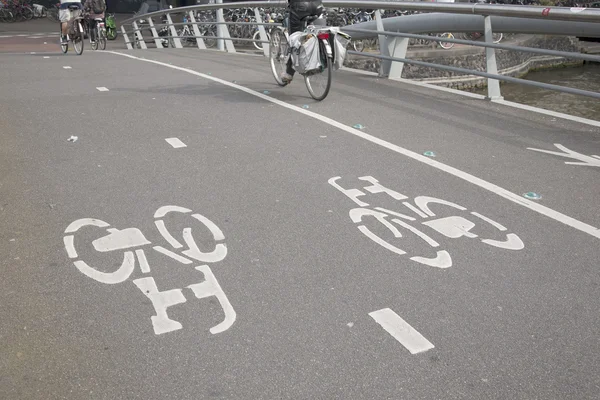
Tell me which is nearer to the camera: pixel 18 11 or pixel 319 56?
pixel 319 56

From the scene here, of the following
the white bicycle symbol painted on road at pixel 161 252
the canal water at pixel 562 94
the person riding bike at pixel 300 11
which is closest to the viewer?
the white bicycle symbol painted on road at pixel 161 252

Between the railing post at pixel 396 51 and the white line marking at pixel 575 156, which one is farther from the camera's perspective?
the railing post at pixel 396 51

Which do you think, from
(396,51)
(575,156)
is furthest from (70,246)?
(396,51)

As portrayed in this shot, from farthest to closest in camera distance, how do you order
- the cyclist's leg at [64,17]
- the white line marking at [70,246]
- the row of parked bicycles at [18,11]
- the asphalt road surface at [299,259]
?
the row of parked bicycles at [18,11]
the cyclist's leg at [64,17]
the white line marking at [70,246]
the asphalt road surface at [299,259]

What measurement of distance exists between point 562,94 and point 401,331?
21305mm

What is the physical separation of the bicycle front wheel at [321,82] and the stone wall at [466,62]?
525 inches

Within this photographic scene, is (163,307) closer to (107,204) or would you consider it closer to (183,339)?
(183,339)

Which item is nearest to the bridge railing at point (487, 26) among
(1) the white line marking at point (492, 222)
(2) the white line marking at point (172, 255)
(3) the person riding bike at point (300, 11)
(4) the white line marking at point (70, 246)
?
(3) the person riding bike at point (300, 11)

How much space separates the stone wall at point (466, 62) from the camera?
80.6ft

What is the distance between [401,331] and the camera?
10.8ft

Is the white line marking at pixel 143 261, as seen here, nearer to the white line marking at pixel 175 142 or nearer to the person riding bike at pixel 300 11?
the white line marking at pixel 175 142

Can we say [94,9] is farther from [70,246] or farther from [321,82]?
[70,246]

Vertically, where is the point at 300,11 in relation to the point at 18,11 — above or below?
below

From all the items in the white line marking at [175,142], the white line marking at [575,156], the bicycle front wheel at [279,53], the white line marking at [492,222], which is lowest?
the white line marking at [575,156]
